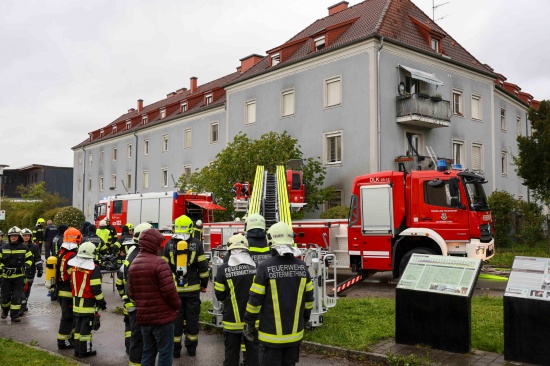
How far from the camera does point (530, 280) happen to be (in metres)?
6.73

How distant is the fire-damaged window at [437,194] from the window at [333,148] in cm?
1192

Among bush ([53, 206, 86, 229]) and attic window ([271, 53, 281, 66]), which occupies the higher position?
attic window ([271, 53, 281, 66])

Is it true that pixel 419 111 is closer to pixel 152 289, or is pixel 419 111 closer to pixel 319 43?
pixel 319 43

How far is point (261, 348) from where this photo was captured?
16.8 feet

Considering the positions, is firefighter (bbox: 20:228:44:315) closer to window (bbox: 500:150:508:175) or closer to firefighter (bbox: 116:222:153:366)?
firefighter (bbox: 116:222:153:366)

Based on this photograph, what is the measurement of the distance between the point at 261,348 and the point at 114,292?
10.0 metres

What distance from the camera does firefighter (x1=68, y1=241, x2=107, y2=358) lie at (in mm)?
7559

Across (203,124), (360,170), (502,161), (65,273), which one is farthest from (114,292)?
(502,161)

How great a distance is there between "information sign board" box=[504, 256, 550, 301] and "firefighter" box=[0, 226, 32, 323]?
8.77 m

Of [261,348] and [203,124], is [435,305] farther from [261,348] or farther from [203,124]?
[203,124]

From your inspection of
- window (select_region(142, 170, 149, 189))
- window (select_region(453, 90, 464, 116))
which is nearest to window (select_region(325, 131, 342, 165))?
window (select_region(453, 90, 464, 116))

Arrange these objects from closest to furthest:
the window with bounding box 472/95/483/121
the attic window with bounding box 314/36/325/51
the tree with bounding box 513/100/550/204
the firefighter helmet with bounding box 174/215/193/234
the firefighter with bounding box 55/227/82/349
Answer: the firefighter helmet with bounding box 174/215/193/234, the firefighter with bounding box 55/227/82/349, the tree with bounding box 513/100/550/204, the attic window with bounding box 314/36/325/51, the window with bounding box 472/95/483/121

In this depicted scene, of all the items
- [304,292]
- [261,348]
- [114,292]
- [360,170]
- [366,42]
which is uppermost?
[366,42]

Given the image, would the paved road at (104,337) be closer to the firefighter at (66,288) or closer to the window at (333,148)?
the firefighter at (66,288)
